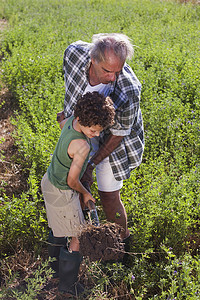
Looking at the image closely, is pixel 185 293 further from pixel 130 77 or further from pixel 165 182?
pixel 130 77

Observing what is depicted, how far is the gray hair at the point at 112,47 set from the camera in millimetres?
2520

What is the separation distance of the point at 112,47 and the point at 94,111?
1.54 feet

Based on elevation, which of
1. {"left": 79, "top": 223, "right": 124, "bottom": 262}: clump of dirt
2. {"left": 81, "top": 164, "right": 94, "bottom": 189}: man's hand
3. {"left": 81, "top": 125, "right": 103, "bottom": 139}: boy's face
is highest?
{"left": 81, "top": 125, "right": 103, "bottom": 139}: boy's face

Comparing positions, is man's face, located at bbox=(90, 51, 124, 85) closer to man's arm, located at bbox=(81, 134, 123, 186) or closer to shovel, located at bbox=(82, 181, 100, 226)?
man's arm, located at bbox=(81, 134, 123, 186)

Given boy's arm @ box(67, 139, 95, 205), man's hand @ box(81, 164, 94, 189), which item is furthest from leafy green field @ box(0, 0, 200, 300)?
boy's arm @ box(67, 139, 95, 205)

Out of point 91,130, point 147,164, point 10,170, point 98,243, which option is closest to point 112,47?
point 91,130

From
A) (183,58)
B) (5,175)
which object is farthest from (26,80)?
(183,58)

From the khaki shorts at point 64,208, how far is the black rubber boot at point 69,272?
163mm

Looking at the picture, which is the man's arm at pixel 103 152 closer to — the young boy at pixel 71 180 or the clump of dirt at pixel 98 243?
the young boy at pixel 71 180

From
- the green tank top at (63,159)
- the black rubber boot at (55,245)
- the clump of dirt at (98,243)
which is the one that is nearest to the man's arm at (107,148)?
the green tank top at (63,159)

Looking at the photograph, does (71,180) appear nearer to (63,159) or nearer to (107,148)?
(63,159)

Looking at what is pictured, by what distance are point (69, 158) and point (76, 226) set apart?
0.51m

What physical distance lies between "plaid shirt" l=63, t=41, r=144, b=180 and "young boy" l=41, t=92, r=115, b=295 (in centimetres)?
25

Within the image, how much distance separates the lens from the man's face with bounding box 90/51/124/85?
2.52m
